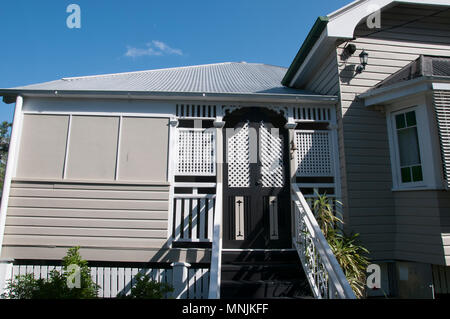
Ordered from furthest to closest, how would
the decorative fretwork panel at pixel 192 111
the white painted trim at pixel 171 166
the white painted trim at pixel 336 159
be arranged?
the decorative fretwork panel at pixel 192 111
the white painted trim at pixel 336 159
the white painted trim at pixel 171 166

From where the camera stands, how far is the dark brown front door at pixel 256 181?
207 inches

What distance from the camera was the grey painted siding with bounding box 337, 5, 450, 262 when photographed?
4914mm

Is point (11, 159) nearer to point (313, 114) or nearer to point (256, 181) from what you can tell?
point (256, 181)

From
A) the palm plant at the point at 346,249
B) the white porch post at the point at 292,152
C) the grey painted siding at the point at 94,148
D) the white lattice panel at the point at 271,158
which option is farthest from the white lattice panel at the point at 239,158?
the palm plant at the point at 346,249

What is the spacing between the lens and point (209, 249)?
16.6 ft

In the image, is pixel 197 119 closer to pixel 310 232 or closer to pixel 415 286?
pixel 310 232

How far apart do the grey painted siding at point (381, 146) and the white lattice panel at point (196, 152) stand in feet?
8.81

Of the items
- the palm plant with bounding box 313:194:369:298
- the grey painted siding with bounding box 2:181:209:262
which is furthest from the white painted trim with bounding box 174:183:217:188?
the palm plant with bounding box 313:194:369:298

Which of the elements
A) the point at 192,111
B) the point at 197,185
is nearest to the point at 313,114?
the point at 192,111

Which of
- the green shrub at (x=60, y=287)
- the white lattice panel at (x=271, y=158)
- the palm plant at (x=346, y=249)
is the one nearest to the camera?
the green shrub at (x=60, y=287)

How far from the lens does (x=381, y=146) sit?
5.31 metres

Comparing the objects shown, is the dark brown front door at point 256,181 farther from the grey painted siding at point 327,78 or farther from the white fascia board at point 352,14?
the white fascia board at point 352,14

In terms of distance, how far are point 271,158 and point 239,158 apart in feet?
2.23

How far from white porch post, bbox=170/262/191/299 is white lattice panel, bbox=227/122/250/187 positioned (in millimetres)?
1809
